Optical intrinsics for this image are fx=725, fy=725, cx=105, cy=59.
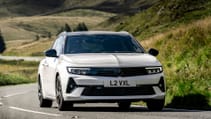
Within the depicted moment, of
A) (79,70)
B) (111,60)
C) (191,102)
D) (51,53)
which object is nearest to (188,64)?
(191,102)

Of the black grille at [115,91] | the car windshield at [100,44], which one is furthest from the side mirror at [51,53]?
the black grille at [115,91]

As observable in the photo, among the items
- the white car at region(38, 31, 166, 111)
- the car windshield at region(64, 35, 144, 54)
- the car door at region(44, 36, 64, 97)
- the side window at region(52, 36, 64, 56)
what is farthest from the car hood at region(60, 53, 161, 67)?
the side window at region(52, 36, 64, 56)

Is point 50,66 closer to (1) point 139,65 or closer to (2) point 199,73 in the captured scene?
(1) point 139,65

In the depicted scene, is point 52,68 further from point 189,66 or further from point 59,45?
point 189,66

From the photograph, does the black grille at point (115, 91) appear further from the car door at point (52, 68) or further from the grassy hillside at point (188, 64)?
the grassy hillside at point (188, 64)

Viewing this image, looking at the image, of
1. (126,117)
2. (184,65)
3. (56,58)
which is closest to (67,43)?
(56,58)

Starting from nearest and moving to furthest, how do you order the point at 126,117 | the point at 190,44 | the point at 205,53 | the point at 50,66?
the point at 126,117, the point at 50,66, the point at 205,53, the point at 190,44

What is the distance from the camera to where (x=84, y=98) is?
13484mm

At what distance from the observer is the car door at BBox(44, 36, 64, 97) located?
1481 cm

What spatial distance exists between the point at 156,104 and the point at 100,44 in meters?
1.91

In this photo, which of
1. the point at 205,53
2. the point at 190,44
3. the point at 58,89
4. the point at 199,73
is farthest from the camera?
the point at 190,44

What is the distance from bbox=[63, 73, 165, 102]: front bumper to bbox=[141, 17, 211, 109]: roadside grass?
1724mm

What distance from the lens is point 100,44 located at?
15.0 m

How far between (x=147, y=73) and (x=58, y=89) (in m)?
1.89
